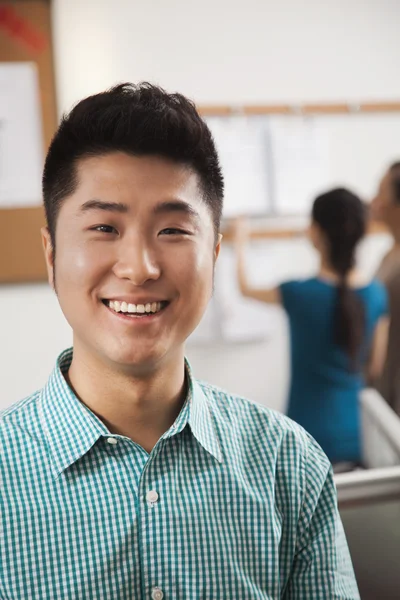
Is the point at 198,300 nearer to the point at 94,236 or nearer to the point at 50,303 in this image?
the point at 94,236

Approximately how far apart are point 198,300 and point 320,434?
4.05ft

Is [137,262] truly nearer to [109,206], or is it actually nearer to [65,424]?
[109,206]

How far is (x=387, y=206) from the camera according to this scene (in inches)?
87.2

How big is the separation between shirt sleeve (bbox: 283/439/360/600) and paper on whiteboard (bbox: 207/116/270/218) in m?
1.84

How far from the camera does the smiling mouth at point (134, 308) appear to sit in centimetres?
84

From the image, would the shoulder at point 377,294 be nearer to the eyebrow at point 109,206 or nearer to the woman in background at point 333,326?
the woman in background at point 333,326

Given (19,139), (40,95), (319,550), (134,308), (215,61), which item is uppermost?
(215,61)

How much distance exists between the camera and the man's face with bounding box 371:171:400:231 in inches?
86.4

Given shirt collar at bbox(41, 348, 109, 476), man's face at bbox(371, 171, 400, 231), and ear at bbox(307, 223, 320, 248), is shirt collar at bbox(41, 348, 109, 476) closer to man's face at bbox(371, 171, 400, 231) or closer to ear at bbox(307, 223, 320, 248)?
ear at bbox(307, 223, 320, 248)

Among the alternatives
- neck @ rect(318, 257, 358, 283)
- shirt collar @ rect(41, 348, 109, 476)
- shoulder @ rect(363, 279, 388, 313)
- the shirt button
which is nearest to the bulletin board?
neck @ rect(318, 257, 358, 283)

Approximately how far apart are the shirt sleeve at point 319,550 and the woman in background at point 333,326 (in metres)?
1.02

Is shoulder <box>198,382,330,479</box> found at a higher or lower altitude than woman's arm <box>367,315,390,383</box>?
higher

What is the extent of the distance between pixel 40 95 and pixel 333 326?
148 cm

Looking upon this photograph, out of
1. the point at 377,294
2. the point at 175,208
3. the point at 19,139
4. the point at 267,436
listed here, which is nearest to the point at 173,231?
the point at 175,208
